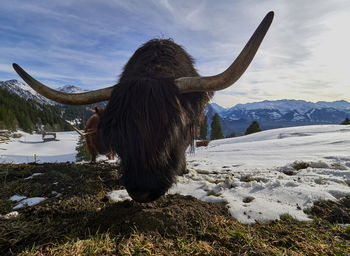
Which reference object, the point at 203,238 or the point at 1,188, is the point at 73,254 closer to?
the point at 203,238

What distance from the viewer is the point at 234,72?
2273mm

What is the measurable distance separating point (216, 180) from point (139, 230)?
8.45 feet

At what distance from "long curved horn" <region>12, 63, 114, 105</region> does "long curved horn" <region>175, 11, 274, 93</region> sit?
131 centimetres

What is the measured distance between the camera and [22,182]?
372 centimetres

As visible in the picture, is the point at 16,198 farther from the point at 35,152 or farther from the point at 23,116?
the point at 23,116

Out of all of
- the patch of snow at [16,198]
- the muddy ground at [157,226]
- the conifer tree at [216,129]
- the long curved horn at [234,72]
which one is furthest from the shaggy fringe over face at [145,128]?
the conifer tree at [216,129]

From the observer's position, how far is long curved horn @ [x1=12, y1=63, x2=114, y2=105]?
2.86 meters

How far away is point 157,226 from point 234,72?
2.12m

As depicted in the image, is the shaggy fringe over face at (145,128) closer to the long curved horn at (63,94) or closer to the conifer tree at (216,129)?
the long curved horn at (63,94)

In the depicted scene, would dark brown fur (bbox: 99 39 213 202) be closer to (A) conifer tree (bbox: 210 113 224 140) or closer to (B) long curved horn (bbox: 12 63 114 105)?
(B) long curved horn (bbox: 12 63 114 105)

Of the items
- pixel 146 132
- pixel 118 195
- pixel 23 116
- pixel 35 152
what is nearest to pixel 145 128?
pixel 146 132

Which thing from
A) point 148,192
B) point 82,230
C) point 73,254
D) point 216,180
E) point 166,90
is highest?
point 166,90

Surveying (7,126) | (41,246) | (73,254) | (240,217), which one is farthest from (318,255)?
(7,126)

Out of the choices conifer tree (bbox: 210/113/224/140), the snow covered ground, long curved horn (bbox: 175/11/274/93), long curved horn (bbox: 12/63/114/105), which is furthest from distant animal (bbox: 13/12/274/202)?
conifer tree (bbox: 210/113/224/140)
